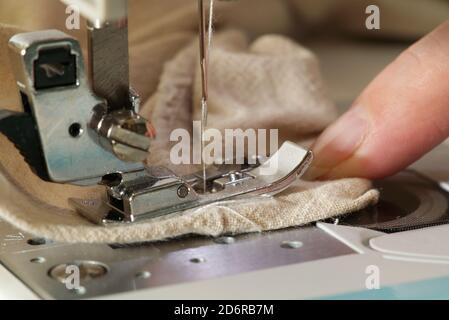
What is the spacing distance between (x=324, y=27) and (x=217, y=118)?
713 millimetres

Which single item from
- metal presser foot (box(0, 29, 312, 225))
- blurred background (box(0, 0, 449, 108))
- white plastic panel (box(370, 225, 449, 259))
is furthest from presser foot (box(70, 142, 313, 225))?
blurred background (box(0, 0, 449, 108))

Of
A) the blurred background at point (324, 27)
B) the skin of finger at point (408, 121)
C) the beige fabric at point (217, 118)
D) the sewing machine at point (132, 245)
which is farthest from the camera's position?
the blurred background at point (324, 27)

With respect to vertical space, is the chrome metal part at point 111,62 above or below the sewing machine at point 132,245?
above

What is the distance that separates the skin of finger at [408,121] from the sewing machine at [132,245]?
0.12m

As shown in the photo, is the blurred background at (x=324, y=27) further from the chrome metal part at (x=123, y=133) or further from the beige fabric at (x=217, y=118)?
the chrome metal part at (x=123, y=133)

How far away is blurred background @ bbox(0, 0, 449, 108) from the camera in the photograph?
175 cm

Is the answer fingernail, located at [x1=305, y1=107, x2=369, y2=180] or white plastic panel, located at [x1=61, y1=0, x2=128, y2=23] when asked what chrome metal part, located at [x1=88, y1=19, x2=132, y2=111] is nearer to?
white plastic panel, located at [x1=61, y1=0, x2=128, y2=23]

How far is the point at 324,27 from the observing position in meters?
2.15

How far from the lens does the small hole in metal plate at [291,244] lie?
1.07m

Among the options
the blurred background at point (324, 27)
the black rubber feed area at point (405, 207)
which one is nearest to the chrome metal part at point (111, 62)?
the black rubber feed area at point (405, 207)

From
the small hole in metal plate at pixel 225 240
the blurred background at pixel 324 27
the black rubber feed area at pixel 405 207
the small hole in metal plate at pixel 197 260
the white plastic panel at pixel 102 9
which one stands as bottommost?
the black rubber feed area at pixel 405 207

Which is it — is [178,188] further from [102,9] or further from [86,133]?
[102,9]
